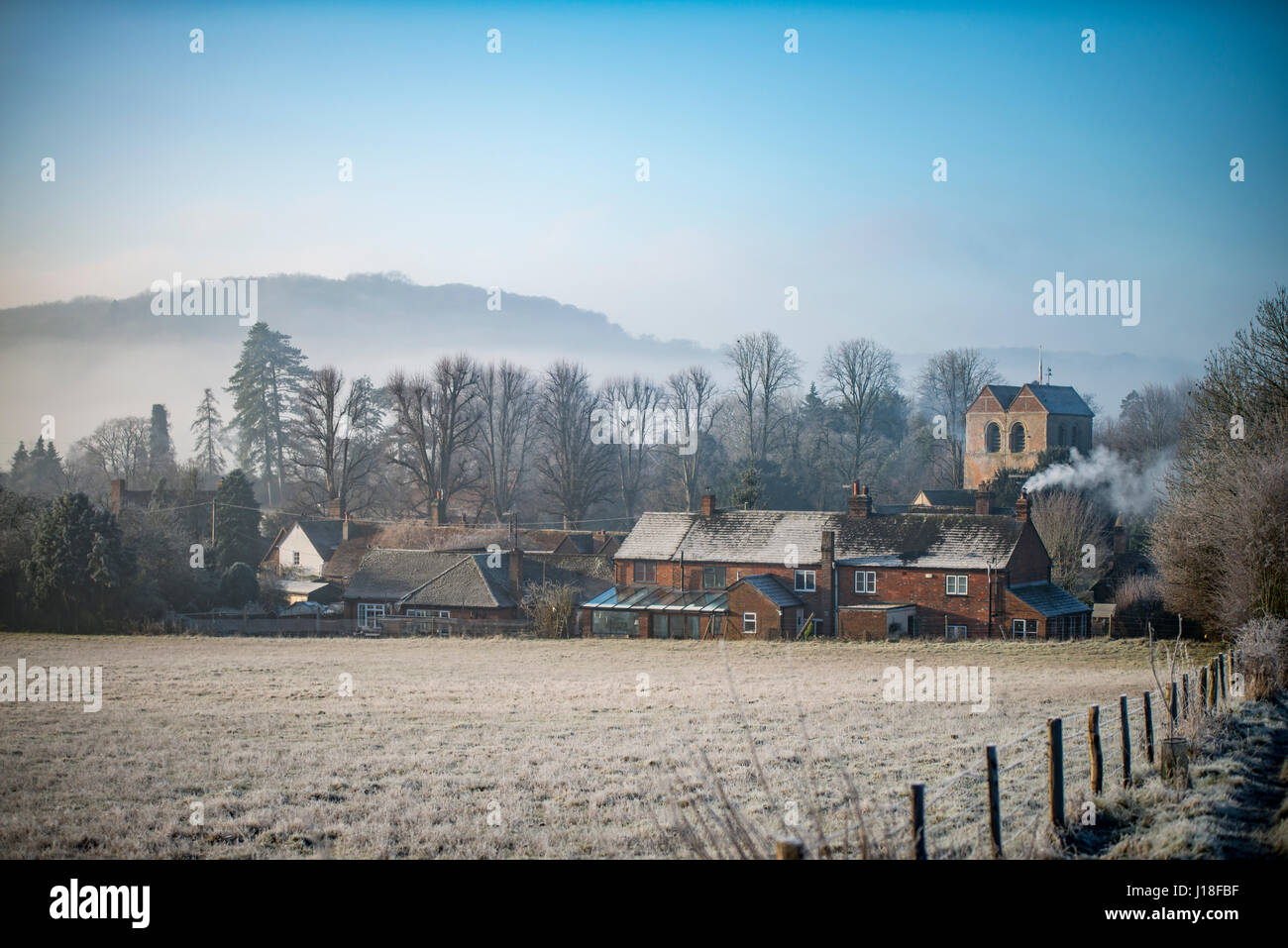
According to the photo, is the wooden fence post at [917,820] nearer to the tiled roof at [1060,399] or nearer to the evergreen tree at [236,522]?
the evergreen tree at [236,522]

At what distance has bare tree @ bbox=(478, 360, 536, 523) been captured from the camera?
3046 inches

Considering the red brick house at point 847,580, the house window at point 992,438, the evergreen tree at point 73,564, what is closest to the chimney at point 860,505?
the red brick house at point 847,580

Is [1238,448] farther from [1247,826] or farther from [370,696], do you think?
[370,696]

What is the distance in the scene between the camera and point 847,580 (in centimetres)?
4831

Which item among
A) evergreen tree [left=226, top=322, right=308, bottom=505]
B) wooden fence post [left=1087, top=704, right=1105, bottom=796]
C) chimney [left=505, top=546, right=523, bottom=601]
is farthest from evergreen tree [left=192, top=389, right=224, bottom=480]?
wooden fence post [left=1087, top=704, right=1105, bottom=796]

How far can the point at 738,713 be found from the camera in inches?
843

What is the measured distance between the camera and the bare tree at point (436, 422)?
70125 mm

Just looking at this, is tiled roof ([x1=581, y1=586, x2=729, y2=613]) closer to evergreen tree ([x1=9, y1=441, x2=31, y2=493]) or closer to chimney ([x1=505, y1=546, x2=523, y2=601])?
chimney ([x1=505, y1=546, x2=523, y2=601])

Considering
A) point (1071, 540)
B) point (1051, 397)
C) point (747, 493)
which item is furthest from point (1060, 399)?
point (747, 493)

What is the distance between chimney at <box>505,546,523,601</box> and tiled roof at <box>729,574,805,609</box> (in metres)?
12.2

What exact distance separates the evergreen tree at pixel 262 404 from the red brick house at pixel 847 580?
43.6 meters
